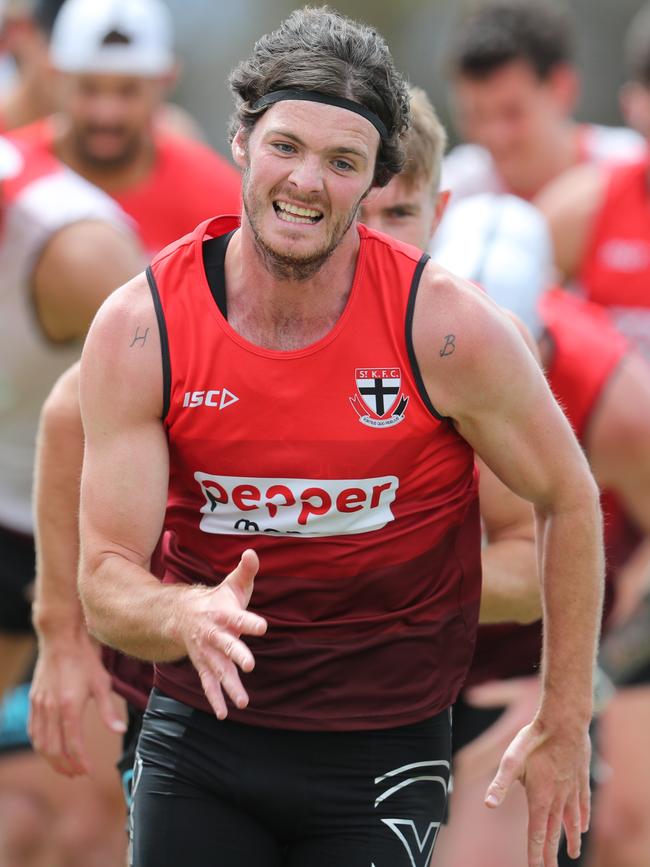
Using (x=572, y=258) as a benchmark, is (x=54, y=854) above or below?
below

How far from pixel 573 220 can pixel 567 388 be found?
261cm

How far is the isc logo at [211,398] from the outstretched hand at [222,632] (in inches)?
14.7

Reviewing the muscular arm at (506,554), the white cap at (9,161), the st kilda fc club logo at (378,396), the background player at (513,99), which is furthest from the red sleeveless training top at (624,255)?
the st kilda fc club logo at (378,396)

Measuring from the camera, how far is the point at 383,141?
3270 mm

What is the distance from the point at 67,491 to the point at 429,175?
1128 millimetres

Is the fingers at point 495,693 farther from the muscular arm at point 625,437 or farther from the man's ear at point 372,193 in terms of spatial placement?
the man's ear at point 372,193

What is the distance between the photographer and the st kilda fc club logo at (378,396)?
10.6 ft

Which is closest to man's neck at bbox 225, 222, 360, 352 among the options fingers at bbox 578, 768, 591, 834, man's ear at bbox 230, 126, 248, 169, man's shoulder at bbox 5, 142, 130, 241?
man's ear at bbox 230, 126, 248, 169

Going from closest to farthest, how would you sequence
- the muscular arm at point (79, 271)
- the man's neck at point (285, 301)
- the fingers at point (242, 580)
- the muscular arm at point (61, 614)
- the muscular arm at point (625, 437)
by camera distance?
the fingers at point (242, 580), the man's neck at point (285, 301), the muscular arm at point (61, 614), the muscular arm at point (625, 437), the muscular arm at point (79, 271)

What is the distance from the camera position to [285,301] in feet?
10.8

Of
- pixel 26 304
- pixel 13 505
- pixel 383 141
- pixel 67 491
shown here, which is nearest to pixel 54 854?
pixel 13 505

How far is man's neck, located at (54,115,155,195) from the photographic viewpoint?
24.1 feet

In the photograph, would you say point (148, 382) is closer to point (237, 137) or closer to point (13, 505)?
point (237, 137)

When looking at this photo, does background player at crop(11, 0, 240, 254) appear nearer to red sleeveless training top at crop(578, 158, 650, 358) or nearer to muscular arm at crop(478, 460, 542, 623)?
red sleeveless training top at crop(578, 158, 650, 358)
